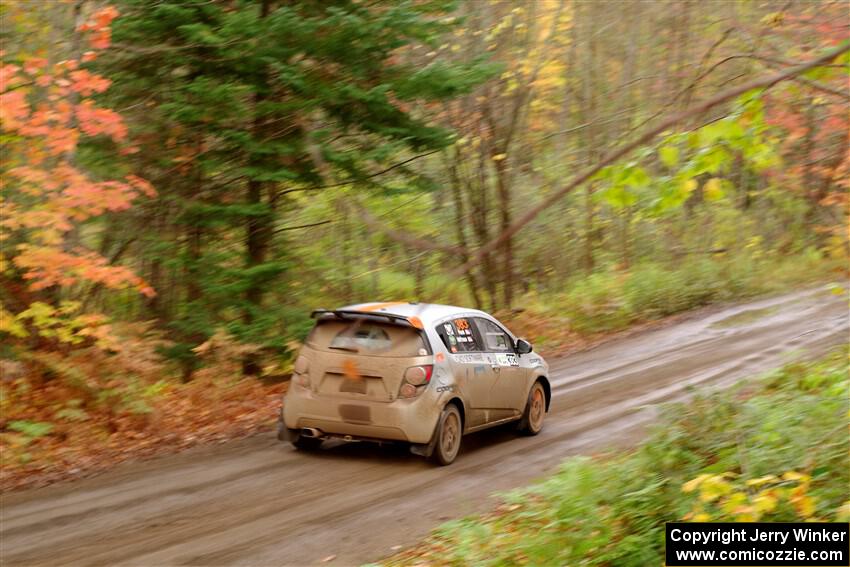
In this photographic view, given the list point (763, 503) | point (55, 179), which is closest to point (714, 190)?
point (763, 503)

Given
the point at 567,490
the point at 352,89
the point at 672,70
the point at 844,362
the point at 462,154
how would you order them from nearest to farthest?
the point at 567,490 → the point at 844,362 → the point at 352,89 → the point at 462,154 → the point at 672,70

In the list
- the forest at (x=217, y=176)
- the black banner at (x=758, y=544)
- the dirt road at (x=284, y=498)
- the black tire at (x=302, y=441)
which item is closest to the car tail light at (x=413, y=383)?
the dirt road at (x=284, y=498)

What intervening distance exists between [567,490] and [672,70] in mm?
19785

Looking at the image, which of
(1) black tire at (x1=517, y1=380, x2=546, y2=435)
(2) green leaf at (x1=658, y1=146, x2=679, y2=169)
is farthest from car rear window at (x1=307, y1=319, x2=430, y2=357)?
(2) green leaf at (x1=658, y1=146, x2=679, y2=169)

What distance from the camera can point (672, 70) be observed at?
81.1ft

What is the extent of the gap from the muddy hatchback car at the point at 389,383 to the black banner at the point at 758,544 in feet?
15.4

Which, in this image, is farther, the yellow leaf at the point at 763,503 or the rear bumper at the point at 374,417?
the rear bumper at the point at 374,417

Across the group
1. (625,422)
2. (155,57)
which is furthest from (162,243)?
(625,422)

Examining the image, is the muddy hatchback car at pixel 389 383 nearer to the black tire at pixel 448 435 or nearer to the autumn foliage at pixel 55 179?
the black tire at pixel 448 435

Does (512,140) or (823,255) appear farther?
(823,255)

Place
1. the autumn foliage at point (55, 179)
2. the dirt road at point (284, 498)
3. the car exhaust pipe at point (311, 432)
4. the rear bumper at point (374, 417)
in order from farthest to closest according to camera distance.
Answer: the autumn foliage at point (55, 179)
the car exhaust pipe at point (311, 432)
the rear bumper at point (374, 417)
the dirt road at point (284, 498)

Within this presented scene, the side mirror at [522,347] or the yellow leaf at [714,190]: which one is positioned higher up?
the yellow leaf at [714,190]

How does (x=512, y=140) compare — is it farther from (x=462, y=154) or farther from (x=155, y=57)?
(x=155, y=57)

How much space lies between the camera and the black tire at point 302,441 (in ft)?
36.2
